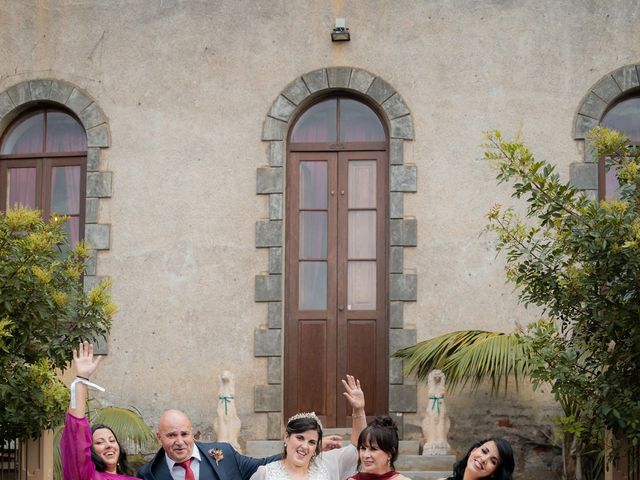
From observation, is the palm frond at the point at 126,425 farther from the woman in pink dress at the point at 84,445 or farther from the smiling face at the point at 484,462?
the smiling face at the point at 484,462

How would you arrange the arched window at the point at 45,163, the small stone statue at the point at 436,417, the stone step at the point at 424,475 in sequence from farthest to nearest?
1. the arched window at the point at 45,163
2. the small stone statue at the point at 436,417
3. the stone step at the point at 424,475

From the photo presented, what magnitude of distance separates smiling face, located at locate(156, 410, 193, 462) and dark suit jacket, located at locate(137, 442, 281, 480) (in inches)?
4.2

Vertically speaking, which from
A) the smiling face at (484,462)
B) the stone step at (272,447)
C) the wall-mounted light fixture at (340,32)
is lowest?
the stone step at (272,447)

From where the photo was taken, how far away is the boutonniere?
5809 mm

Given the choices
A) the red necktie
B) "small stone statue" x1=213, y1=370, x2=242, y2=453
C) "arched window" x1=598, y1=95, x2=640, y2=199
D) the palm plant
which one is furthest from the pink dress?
"arched window" x1=598, y1=95, x2=640, y2=199

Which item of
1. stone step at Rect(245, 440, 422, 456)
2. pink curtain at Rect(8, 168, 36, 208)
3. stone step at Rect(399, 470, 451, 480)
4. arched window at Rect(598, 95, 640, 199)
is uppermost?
arched window at Rect(598, 95, 640, 199)

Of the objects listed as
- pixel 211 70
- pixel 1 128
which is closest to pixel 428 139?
pixel 211 70

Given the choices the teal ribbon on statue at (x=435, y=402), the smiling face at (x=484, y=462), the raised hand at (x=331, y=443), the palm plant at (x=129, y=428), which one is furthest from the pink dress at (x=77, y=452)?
the teal ribbon on statue at (x=435, y=402)

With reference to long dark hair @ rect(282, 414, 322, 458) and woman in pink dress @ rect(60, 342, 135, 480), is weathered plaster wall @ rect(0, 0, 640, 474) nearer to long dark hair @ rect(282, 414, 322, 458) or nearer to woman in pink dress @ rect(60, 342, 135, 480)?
long dark hair @ rect(282, 414, 322, 458)

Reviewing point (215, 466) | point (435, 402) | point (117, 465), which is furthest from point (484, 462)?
point (435, 402)

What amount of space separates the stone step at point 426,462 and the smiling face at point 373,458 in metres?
→ 4.16

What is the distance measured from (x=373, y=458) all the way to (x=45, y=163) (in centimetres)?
667

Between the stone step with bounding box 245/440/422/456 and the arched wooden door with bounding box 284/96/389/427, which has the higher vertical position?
the arched wooden door with bounding box 284/96/389/427

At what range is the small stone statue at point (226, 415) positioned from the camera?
10.0 m
